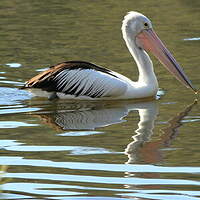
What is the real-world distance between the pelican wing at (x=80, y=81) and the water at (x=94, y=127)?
15cm

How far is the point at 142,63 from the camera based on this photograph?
9.56 m

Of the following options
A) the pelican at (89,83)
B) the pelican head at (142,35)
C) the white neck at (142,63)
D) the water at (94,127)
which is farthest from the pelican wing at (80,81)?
the pelican head at (142,35)

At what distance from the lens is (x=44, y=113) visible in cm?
855

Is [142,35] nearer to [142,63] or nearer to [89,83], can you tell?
[142,63]

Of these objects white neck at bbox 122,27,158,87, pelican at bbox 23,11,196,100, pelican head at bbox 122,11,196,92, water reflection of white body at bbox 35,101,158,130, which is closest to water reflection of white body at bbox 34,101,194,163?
water reflection of white body at bbox 35,101,158,130

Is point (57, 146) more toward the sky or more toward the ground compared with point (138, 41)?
more toward the ground

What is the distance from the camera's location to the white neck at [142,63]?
368 inches

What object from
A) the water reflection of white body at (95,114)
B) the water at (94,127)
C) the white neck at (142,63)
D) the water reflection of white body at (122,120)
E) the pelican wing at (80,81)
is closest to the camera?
the water at (94,127)

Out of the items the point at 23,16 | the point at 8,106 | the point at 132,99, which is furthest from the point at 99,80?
A: the point at 23,16

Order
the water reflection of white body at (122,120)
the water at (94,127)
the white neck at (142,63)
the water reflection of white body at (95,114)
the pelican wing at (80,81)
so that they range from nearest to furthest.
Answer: the water at (94,127), the water reflection of white body at (122,120), the water reflection of white body at (95,114), the pelican wing at (80,81), the white neck at (142,63)

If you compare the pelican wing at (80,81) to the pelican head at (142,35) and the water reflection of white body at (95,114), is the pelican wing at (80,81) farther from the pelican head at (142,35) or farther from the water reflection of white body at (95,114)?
the pelican head at (142,35)

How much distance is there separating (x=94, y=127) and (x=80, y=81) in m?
1.56

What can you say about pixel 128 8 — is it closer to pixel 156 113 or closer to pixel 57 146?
pixel 156 113

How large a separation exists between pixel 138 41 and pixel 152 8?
617 centimetres
